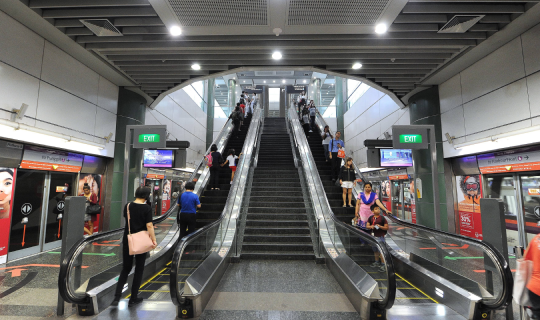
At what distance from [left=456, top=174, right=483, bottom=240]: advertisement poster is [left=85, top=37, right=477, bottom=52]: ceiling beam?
147 inches

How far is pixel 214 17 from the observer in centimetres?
507

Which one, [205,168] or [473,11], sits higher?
[473,11]

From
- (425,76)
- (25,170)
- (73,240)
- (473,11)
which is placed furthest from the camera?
(425,76)

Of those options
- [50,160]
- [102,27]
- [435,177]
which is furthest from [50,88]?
[435,177]

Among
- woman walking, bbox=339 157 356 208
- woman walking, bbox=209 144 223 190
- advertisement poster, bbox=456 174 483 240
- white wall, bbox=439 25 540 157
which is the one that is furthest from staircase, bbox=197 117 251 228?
advertisement poster, bbox=456 174 483 240

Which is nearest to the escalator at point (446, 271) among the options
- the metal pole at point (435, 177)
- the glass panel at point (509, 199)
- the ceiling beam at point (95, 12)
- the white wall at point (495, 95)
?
the metal pole at point (435, 177)

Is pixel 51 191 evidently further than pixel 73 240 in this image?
Yes

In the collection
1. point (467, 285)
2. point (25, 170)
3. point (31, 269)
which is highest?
point (25, 170)

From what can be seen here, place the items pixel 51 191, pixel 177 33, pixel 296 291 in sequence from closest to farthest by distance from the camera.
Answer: pixel 296 291, pixel 177 33, pixel 51 191

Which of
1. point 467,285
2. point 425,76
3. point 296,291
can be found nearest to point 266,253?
point 296,291

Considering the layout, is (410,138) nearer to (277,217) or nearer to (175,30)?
(277,217)

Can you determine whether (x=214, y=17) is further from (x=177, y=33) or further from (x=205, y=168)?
(x=205, y=168)

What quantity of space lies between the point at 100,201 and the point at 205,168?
318 centimetres

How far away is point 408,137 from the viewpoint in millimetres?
6457
